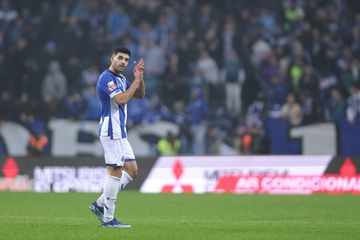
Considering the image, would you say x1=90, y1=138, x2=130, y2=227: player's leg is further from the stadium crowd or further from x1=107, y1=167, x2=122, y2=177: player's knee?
the stadium crowd

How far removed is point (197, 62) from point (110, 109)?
49.0 ft

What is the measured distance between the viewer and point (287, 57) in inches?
969

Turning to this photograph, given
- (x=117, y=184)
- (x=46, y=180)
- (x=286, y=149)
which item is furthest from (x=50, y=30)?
(x=117, y=184)

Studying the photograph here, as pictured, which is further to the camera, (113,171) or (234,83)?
(234,83)

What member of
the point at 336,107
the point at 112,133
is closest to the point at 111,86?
the point at 112,133

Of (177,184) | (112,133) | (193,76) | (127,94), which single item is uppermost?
(127,94)

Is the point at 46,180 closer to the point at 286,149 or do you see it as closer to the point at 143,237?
the point at 286,149

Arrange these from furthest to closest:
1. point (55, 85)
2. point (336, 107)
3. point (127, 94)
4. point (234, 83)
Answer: point (55, 85)
point (234, 83)
point (336, 107)
point (127, 94)

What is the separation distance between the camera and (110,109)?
1038cm

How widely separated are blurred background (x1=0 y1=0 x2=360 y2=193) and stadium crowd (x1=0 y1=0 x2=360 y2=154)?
35mm

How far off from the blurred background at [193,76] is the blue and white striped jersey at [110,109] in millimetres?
11705

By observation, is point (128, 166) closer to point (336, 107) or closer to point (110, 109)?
point (110, 109)

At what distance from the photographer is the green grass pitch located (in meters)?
9.27

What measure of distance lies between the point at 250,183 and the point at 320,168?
1831 millimetres
